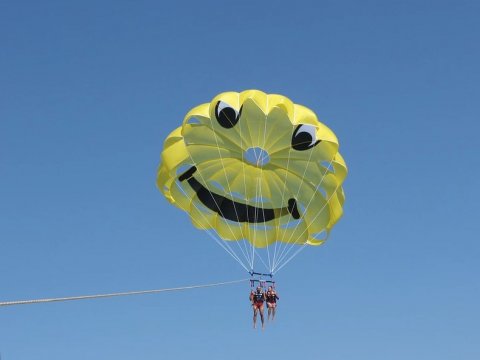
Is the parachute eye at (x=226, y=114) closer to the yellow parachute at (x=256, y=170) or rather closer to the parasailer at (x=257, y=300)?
the yellow parachute at (x=256, y=170)

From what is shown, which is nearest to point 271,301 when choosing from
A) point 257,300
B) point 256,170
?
point 257,300

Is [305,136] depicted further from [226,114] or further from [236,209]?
[236,209]

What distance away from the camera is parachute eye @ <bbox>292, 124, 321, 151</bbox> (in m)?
25.0

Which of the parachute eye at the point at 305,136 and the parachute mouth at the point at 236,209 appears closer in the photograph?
the parachute eye at the point at 305,136

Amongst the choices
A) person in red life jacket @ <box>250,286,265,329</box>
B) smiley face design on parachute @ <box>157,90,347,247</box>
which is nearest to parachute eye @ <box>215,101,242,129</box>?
smiley face design on parachute @ <box>157,90,347,247</box>

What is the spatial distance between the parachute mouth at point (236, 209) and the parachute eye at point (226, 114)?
290 cm

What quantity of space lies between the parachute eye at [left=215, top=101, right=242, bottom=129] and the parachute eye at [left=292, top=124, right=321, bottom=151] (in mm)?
1859

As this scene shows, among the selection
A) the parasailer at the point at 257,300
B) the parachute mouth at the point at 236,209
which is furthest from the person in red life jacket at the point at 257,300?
the parachute mouth at the point at 236,209

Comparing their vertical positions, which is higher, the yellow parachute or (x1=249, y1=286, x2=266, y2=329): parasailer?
the yellow parachute

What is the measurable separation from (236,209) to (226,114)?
4282mm

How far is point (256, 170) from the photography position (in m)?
Answer: 27.0

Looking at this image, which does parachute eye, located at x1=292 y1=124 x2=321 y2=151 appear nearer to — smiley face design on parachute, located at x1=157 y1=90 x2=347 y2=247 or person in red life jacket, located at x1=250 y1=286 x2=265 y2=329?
smiley face design on parachute, located at x1=157 y1=90 x2=347 y2=247

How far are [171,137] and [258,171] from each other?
3.14 metres

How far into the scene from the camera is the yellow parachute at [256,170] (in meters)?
25.0
